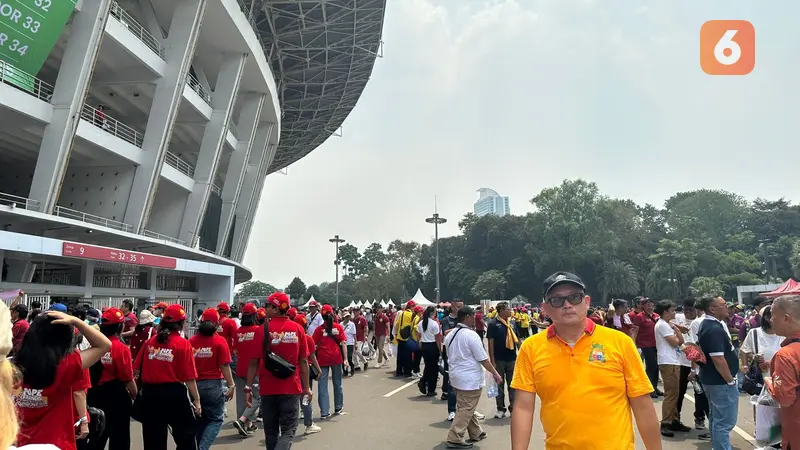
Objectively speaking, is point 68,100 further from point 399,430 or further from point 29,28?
point 399,430

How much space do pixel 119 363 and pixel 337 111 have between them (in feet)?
142

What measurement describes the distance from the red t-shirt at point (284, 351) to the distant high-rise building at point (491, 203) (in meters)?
128

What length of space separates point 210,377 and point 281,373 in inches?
40.9

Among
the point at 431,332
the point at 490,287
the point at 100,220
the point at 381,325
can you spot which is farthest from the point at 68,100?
the point at 490,287

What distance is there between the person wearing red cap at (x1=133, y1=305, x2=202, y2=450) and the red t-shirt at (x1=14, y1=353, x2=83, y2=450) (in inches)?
62.6

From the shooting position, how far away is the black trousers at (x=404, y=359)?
1394 cm

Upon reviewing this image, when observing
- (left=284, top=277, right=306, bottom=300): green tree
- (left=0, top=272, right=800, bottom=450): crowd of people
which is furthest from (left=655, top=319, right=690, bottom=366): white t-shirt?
(left=284, top=277, right=306, bottom=300): green tree

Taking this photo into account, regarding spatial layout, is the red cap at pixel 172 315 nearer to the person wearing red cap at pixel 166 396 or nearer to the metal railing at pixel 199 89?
the person wearing red cap at pixel 166 396

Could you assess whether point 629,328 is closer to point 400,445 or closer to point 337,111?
point 400,445

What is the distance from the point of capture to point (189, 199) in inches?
1005

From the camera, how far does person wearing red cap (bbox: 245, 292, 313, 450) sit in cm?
548

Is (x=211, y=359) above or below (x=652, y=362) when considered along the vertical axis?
above

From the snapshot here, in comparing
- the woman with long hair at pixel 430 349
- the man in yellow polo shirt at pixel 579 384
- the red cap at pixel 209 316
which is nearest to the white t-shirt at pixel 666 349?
the woman with long hair at pixel 430 349

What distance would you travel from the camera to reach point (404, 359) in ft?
46.0
